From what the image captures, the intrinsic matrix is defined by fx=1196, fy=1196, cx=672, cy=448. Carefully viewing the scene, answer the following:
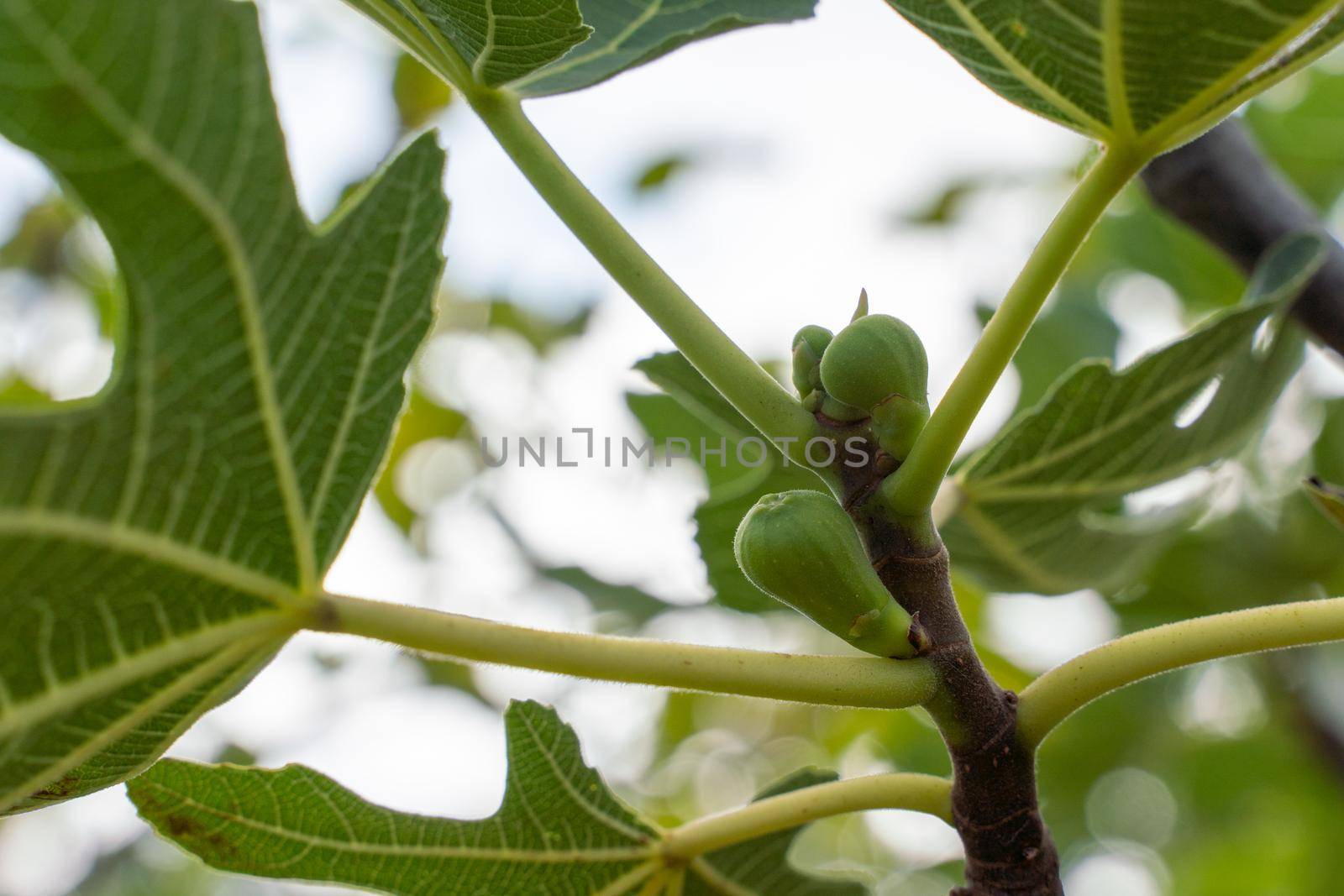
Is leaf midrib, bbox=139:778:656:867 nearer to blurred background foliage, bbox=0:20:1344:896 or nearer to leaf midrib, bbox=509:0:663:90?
blurred background foliage, bbox=0:20:1344:896

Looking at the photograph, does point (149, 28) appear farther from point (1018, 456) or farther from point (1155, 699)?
point (1155, 699)

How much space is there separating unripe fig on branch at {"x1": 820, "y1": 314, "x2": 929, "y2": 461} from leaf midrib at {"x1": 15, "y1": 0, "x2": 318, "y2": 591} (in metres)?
0.36

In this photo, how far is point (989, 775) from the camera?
799 mm

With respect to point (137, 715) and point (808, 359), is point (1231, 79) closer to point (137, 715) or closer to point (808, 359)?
point (808, 359)

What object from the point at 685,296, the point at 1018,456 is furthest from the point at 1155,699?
the point at 685,296

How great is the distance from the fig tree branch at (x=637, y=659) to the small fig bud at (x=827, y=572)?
0.07 feet

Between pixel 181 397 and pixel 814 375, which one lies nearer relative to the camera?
pixel 181 397

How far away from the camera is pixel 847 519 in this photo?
30.8 inches

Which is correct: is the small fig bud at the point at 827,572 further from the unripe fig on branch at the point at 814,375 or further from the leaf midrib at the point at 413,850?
the leaf midrib at the point at 413,850

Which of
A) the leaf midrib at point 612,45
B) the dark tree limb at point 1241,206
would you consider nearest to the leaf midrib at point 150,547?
the leaf midrib at point 612,45

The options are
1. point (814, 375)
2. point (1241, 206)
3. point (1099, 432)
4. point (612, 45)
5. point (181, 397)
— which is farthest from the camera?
point (1241, 206)

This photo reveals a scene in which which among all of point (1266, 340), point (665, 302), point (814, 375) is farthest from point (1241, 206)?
point (665, 302)

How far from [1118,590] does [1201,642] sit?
762 mm

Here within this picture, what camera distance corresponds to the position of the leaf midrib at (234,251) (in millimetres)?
568
